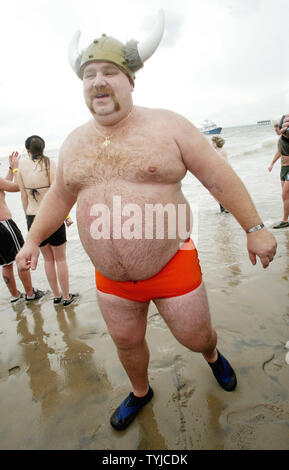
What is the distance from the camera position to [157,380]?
7.04ft

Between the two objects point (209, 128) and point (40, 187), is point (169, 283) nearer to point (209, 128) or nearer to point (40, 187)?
point (40, 187)

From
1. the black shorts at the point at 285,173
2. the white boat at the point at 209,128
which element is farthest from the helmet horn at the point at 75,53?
the white boat at the point at 209,128

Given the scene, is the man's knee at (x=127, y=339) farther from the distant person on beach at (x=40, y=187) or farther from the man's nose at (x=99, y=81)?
the distant person on beach at (x=40, y=187)

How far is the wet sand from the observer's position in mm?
1744

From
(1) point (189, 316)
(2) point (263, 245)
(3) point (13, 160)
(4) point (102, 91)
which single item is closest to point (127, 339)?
(1) point (189, 316)

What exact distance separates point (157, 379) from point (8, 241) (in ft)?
8.79

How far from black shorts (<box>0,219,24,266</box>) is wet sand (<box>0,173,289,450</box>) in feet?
2.50

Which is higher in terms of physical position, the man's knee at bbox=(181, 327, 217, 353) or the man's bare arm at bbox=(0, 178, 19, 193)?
the man's bare arm at bbox=(0, 178, 19, 193)

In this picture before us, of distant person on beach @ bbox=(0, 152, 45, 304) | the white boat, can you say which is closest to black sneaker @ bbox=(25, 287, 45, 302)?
distant person on beach @ bbox=(0, 152, 45, 304)

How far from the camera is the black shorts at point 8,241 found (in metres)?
3.50

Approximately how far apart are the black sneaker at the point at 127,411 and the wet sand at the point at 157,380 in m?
0.05

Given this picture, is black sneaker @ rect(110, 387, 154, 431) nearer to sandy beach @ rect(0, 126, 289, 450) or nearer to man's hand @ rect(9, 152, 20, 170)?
sandy beach @ rect(0, 126, 289, 450)
